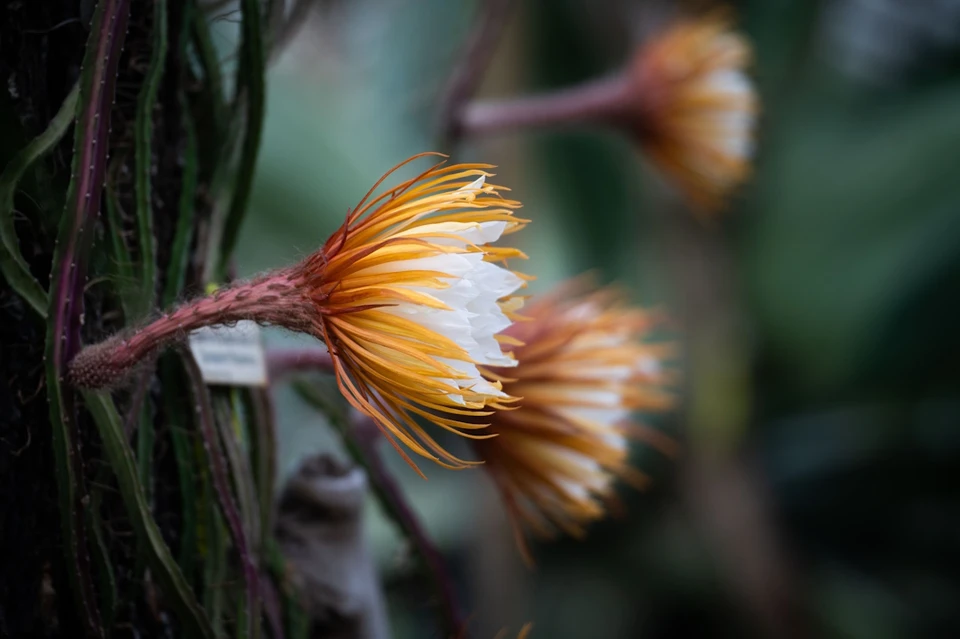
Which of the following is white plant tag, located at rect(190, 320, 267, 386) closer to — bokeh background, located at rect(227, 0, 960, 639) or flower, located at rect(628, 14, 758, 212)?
flower, located at rect(628, 14, 758, 212)

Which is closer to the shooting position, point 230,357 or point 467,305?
point 467,305

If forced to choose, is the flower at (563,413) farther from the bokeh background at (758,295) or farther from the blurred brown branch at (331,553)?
the bokeh background at (758,295)

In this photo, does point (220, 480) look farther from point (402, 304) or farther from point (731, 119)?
point (731, 119)

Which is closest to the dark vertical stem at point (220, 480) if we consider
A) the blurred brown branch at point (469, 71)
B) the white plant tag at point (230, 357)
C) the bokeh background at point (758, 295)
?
the white plant tag at point (230, 357)

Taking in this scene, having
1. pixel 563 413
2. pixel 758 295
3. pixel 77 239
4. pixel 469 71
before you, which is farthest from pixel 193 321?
pixel 758 295

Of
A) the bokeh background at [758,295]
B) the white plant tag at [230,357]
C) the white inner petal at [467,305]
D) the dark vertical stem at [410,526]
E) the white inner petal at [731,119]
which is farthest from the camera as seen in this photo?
the bokeh background at [758,295]

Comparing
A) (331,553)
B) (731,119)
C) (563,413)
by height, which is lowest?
(331,553)
